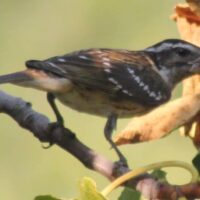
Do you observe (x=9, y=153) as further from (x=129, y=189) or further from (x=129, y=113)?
(x=129, y=189)

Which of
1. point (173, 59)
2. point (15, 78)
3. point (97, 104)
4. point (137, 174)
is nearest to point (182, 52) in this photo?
point (173, 59)

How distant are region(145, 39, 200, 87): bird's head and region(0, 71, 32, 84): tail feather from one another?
0.76 m

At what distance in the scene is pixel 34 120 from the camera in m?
3.36

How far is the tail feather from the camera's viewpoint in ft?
12.3

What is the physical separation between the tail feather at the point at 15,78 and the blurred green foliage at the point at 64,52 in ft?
10.5

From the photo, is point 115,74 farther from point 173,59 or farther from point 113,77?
point 173,59

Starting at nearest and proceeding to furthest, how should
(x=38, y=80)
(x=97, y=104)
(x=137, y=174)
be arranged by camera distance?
(x=137, y=174) → (x=38, y=80) → (x=97, y=104)

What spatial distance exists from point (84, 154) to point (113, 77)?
1.44 metres

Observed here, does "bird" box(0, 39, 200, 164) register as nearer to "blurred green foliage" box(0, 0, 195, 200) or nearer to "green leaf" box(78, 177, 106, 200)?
"green leaf" box(78, 177, 106, 200)

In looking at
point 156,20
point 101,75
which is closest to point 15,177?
point 156,20

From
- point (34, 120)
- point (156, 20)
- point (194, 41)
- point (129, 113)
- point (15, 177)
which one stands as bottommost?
point (15, 177)

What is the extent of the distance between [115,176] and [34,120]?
462 millimetres

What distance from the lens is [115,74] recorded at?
15.0ft

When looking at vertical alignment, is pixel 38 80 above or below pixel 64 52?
above
